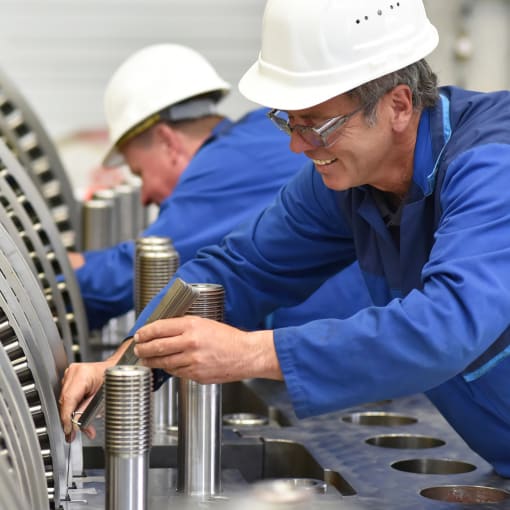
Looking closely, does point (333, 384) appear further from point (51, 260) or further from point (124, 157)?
point (124, 157)

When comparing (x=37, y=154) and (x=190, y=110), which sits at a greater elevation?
(x=190, y=110)

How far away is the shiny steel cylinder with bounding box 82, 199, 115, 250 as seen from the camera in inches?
147

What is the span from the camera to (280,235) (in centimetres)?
233

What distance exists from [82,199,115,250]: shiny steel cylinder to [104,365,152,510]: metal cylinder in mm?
2139

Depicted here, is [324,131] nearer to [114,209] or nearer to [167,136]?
[167,136]

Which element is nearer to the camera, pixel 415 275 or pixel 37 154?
pixel 415 275

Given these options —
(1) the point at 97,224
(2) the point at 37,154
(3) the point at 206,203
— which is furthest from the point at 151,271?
(1) the point at 97,224

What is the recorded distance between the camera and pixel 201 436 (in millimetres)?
1929

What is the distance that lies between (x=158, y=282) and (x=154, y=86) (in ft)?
4.06

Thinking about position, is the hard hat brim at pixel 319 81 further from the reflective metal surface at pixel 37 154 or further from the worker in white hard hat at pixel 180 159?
the reflective metal surface at pixel 37 154

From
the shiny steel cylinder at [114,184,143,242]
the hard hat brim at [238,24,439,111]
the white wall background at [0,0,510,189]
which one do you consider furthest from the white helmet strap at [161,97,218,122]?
the white wall background at [0,0,510,189]

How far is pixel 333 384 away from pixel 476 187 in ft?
1.16

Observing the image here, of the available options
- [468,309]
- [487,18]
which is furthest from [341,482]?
[487,18]

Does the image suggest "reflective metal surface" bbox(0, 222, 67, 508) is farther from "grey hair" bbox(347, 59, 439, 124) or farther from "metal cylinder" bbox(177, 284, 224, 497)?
"grey hair" bbox(347, 59, 439, 124)
